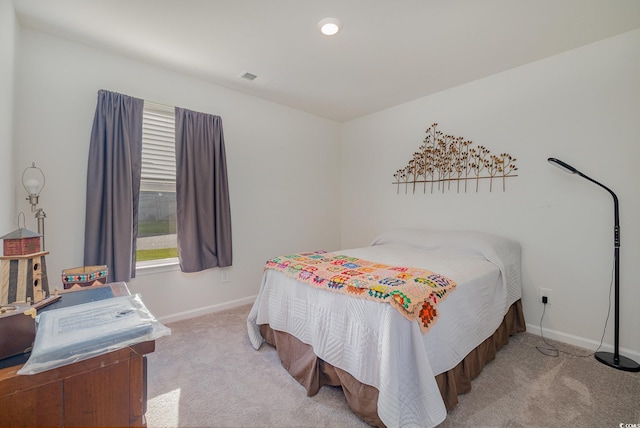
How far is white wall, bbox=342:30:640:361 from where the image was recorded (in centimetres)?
219

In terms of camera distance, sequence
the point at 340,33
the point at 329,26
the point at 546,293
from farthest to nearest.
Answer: the point at 546,293
the point at 340,33
the point at 329,26

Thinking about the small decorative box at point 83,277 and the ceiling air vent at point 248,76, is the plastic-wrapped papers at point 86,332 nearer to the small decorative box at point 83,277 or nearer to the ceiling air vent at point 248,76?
the small decorative box at point 83,277

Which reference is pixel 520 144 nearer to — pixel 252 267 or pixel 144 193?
pixel 252 267

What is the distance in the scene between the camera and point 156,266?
2770 mm

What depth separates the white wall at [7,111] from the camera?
1676 millimetres

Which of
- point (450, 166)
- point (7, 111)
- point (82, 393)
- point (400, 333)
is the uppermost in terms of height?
point (7, 111)

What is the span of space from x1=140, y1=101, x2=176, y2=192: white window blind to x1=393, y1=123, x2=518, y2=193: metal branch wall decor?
104 inches

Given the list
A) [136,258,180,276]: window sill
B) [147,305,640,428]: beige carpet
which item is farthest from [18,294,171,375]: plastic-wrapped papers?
[136,258,180,276]: window sill

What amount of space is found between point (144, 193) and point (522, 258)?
3.67 metres

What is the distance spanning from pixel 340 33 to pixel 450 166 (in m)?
1.83

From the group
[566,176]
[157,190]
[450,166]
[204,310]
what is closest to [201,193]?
[157,190]

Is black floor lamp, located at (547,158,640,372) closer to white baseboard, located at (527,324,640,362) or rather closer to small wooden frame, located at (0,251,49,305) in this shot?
white baseboard, located at (527,324,640,362)

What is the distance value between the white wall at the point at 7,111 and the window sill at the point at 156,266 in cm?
94

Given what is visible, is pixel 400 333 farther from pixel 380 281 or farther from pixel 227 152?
pixel 227 152
